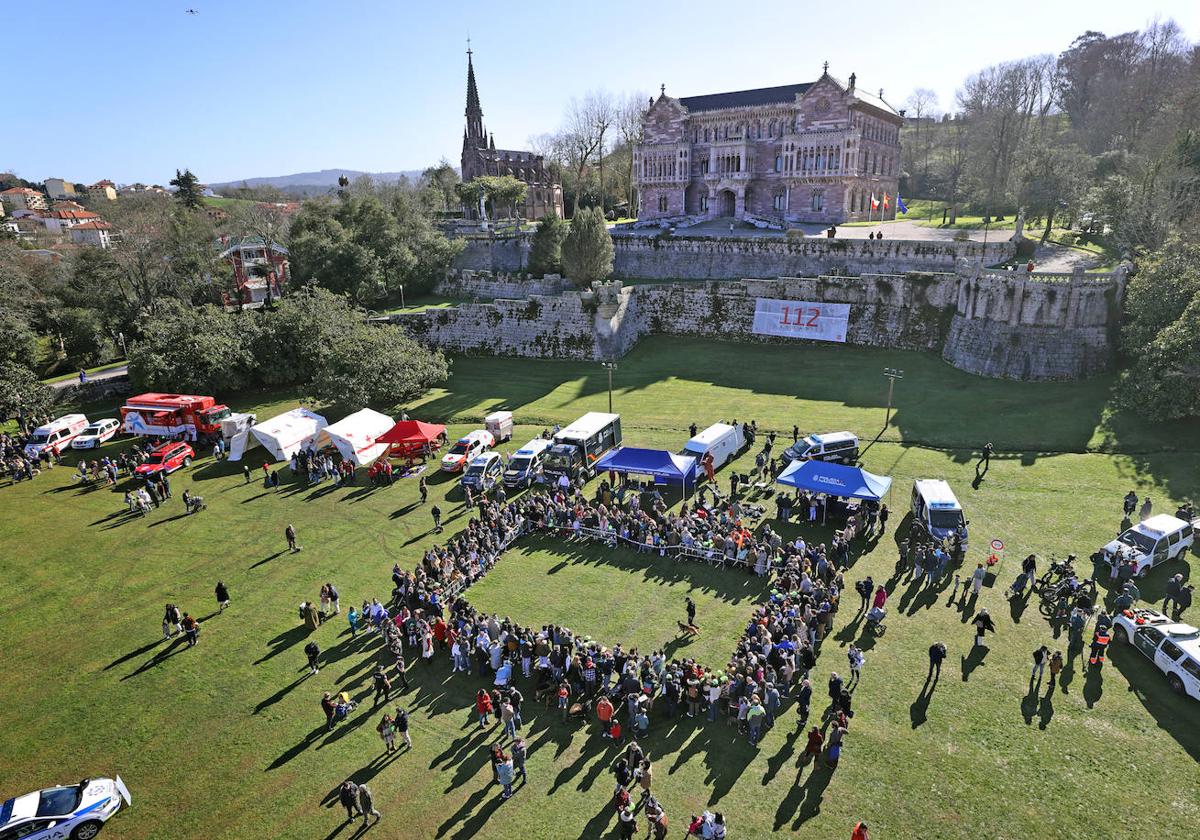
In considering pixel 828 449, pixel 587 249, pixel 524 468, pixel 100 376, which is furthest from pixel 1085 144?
pixel 100 376

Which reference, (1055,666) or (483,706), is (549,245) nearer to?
(483,706)

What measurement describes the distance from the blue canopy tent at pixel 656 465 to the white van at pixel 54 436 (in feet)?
93.3

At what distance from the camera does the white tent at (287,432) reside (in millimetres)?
30281

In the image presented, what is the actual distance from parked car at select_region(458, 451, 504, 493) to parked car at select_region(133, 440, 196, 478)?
14.4 meters

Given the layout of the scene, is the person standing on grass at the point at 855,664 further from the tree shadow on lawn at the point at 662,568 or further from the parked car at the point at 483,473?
the parked car at the point at 483,473

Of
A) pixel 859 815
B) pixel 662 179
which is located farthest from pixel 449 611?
pixel 662 179

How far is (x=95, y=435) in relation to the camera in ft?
113

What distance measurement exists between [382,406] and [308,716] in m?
23.7

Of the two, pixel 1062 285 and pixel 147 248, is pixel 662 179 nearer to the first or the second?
pixel 1062 285

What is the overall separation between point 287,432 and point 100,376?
24.3 meters

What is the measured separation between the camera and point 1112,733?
13.4 m

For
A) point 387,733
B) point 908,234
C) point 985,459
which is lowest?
point 387,733

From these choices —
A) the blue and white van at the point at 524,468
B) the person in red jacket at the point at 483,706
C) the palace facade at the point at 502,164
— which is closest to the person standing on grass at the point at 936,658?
the person in red jacket at the point at 483,706

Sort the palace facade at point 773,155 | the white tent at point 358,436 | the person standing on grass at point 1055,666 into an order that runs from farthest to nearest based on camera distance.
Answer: the palace facade at point 773,155 → the white tent at point 358,436 → the person standing on grass at point 1055,666
